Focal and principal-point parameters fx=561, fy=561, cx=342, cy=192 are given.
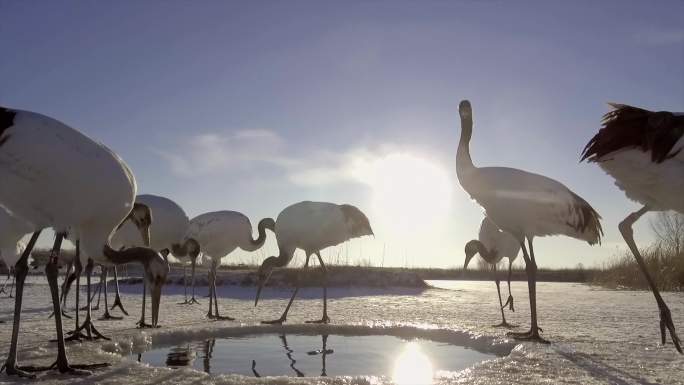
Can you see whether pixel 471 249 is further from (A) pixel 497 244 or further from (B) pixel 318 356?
(B) pixel 318 356

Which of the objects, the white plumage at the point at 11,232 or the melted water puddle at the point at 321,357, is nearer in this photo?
the melted water puddle at the point at 321,357

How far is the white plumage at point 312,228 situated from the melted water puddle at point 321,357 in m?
3.82

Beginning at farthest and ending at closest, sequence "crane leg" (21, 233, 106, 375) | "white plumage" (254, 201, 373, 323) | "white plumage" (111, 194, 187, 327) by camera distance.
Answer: "white plumage" (111, 194, 187, 327), "white plumage" (254, 201, 373, 323), "crane leg" (21, 233, 106, 375)

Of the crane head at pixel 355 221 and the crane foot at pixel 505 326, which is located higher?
the crane head at pixel 355 221

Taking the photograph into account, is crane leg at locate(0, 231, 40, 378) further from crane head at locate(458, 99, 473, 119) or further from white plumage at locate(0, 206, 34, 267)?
crane head at locate(458, 99, 473, 119)

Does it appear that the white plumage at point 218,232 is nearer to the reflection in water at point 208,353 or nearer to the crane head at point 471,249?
the crane head at point 471,249

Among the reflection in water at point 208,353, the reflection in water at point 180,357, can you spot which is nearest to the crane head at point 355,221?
the reflection in water at point 208,353

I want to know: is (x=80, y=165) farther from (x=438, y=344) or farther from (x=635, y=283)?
(x=635, y=283)

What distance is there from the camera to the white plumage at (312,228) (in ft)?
35.5

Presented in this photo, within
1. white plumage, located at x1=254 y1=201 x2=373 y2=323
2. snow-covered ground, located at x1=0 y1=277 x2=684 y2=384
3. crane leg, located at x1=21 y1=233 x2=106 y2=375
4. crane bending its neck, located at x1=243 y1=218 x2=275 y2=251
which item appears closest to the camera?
snow-covered ground, located at x1=0 y1=277 x2=684 y2=384

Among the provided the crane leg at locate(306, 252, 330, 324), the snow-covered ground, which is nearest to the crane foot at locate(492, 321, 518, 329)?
the snow-covered ground

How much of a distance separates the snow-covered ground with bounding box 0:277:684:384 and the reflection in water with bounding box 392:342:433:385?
179 millimetres

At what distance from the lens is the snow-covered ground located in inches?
177

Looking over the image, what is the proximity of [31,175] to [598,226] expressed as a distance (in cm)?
751
